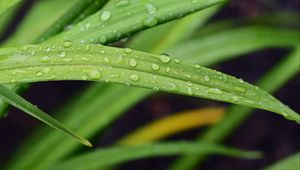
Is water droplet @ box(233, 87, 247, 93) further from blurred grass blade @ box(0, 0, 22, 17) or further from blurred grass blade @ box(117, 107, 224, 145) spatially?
blurred grass blade @ box(117, 107, 224, 145)

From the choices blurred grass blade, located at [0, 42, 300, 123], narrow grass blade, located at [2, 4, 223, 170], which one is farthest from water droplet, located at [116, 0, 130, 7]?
narrow grass blade, located at [2, 4, 223, 170]

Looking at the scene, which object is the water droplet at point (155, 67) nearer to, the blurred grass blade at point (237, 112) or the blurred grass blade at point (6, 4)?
the blurred grass blade at point (6, 4)

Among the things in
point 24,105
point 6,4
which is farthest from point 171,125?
point 24,105

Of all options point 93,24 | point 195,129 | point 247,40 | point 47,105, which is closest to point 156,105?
point 195,129

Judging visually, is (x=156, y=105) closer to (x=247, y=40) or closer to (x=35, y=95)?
(x=35, y=95)

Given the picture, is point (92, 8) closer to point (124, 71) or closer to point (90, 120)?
point (124, 71)
